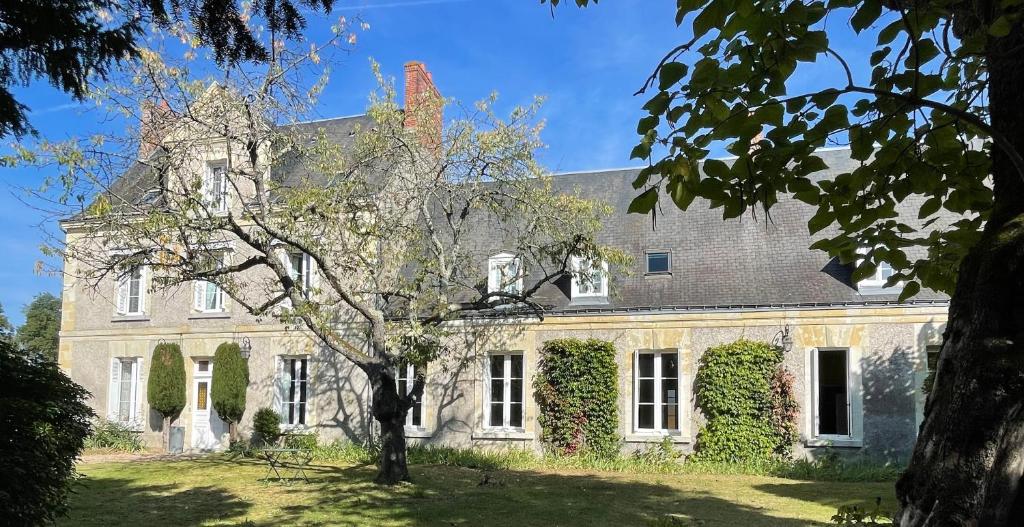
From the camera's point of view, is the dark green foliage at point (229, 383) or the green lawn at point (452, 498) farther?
the dark green foliage at point (229, 383)

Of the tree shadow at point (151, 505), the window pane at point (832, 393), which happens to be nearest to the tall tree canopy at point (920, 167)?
the tree shadow at point (151, 505)

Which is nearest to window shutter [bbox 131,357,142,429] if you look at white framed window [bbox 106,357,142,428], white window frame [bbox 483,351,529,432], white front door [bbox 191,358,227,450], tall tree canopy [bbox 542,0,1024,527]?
white framed window [bbox 106,357,142,428]

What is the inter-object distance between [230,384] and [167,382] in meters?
1.82

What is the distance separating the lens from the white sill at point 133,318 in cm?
2022

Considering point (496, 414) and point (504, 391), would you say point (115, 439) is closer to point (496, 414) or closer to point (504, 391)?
point (496, 414)

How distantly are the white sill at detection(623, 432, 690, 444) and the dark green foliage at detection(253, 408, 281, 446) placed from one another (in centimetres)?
822

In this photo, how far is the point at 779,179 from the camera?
11.8 ft

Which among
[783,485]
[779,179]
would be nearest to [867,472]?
[783,485]

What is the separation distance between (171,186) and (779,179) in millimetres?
11040

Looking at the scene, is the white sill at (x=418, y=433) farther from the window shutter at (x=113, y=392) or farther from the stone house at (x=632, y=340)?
the window shutter at (x=113, y=392)

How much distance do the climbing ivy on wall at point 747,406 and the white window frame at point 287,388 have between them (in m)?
9.28

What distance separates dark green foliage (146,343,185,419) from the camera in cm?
1903

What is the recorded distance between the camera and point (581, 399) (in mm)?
16484

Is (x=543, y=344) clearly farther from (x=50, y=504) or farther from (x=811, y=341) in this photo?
(x=50, y=504)
